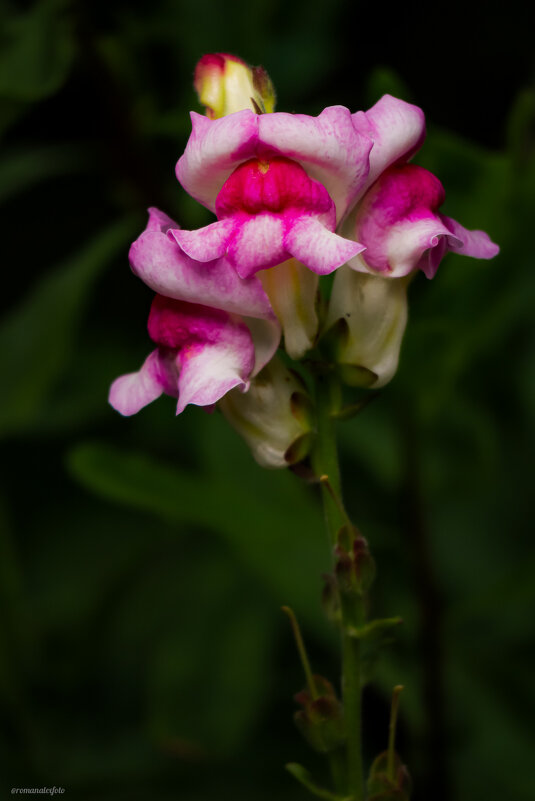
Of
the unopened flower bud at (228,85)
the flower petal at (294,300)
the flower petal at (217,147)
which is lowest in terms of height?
the flower petal at (294,300)

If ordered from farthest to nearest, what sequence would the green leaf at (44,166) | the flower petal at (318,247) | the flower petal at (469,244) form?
the green leaf at (44,166) < the flower petal at (469,244) < the flower petal at (318,247)

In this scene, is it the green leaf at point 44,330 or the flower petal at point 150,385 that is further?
the green leaf at point 44,330

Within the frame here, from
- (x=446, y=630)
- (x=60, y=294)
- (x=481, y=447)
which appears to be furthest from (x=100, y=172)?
(x=446, y=630)

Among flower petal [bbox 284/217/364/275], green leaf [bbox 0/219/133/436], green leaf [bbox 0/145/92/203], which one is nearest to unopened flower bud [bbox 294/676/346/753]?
flower petal [bbox 284/217/364/275]

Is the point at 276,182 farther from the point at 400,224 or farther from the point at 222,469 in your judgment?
the point at 222,469

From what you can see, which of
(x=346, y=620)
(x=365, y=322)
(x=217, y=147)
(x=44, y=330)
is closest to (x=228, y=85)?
(x=217, y=147)

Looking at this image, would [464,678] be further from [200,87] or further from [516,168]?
[200,87]

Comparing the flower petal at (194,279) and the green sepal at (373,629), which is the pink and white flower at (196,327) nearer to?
the flower petal at (194,279)

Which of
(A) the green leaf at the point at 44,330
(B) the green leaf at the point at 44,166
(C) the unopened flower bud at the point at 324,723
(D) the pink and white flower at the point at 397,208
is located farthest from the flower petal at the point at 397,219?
(B) the green leaf at the point at 44,166
